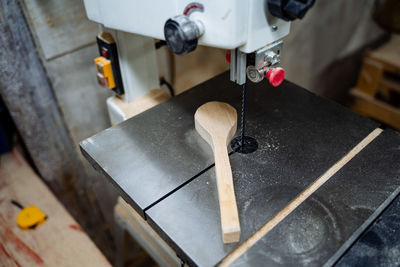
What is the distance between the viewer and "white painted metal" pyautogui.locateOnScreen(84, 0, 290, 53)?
667 millimetres

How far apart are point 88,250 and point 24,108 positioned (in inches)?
23.9

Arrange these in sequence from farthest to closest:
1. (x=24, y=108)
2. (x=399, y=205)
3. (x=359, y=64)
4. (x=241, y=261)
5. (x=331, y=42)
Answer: (x=359, y=64)
(x=331, y=42)
(x=24, y=108)
(x=399, y=205)
(x=241, y=261)

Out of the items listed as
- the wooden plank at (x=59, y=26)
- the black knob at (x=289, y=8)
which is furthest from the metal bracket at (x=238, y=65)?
the wooden plank at (x=59, y=26)

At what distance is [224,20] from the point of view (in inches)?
26.5

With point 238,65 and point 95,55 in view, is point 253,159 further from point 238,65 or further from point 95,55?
point 95,55

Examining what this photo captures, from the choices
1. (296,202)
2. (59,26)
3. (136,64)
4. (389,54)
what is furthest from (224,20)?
(389,54)

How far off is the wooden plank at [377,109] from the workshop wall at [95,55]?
0.20m

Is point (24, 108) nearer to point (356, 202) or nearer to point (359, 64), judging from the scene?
point (356, 202)

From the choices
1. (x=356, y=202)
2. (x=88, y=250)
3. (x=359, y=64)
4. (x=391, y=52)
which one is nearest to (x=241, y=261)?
(x=356, y=202)

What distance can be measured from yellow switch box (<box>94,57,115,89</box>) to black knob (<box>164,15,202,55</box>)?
0.50 meters

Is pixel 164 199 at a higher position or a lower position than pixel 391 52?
higher

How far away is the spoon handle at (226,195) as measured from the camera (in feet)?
2.25

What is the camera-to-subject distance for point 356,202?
78 centimetres

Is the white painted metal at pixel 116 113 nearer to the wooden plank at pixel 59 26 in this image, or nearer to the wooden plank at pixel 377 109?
the wooden plank at pixel 59 26
